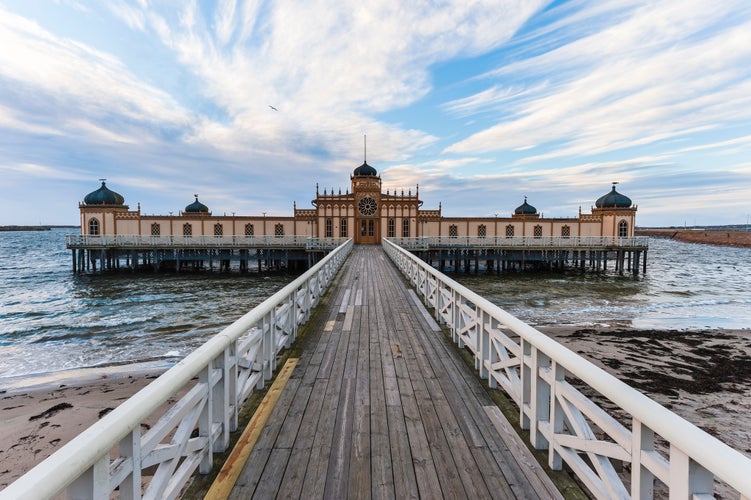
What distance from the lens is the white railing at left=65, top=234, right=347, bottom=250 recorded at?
3519 cm

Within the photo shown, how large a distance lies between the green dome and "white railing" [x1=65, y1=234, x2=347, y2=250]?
13.4 ft

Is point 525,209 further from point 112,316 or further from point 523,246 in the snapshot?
point 112,316

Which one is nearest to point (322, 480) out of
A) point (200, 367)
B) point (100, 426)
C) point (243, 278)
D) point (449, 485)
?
point (449, 485)

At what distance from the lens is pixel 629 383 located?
928 cm

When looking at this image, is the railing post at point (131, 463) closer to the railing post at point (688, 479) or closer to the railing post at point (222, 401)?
the railing post at point (222, 401)

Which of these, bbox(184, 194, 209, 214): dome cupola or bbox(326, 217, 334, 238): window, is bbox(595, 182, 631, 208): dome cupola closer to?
bbox(326, 217, 334, 238): window

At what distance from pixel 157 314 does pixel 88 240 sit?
23451mm

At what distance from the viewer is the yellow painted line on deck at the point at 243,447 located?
3.02 m

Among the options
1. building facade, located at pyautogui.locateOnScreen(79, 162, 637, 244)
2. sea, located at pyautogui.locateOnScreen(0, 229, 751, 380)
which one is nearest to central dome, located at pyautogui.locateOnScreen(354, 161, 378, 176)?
building facade, located at pyautogui.locateOnScreen(79, 162, 637, 244)

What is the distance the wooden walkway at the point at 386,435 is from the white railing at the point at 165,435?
17.0 inches

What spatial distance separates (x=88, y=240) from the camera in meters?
35.7

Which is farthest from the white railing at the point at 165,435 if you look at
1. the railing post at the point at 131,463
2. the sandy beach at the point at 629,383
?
the sandy beach at the point at 629,383

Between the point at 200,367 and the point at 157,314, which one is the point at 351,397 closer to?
the point at 200,367

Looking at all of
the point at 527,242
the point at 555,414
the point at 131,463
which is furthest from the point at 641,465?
the point at 527,242
